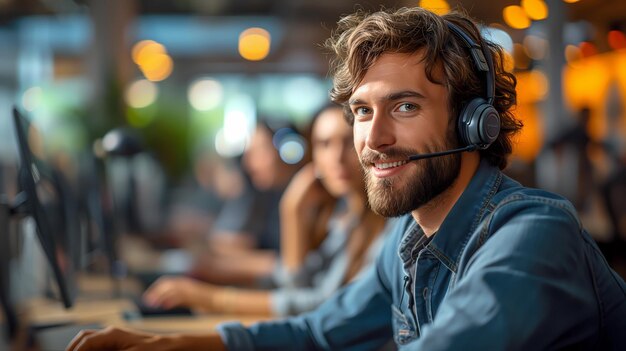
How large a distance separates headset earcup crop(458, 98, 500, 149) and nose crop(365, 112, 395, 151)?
0.37 feet

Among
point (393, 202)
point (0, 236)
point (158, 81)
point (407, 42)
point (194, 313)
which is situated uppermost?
point (407, 42)

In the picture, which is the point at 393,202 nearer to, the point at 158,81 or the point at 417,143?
the point at 417,143

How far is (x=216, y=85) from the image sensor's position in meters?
11.6

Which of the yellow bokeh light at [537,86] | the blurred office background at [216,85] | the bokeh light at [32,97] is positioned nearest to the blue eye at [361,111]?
the blurred office background at [216,85]

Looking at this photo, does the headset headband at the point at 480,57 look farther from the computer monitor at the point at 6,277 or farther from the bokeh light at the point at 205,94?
the bokeh light at the point at 205,94

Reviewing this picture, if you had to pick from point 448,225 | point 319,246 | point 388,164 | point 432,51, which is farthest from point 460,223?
point 319,246

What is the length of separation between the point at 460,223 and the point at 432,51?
258 millimetres

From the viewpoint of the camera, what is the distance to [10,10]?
5.03m

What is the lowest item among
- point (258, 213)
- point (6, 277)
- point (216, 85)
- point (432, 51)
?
point (216, 85)

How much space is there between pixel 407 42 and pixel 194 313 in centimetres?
146

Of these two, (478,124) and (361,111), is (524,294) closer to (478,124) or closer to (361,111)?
(478,124)

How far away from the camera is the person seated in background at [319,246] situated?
7.55 ft

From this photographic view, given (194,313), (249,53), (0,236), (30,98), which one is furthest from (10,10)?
(249,53)

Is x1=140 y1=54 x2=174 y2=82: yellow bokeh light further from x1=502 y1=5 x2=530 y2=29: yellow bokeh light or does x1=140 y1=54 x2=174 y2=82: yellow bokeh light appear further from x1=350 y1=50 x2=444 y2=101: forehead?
x1=350 y1=50 x2=444 y2=101: forehead
